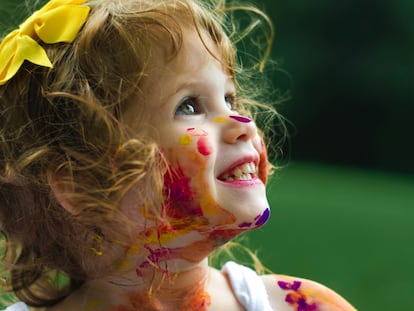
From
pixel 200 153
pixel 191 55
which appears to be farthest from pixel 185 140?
pixel 191 55

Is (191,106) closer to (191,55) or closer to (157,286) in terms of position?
(191,55)

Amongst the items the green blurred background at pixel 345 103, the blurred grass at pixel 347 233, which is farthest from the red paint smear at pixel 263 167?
the green blurred background at pixel 345 103

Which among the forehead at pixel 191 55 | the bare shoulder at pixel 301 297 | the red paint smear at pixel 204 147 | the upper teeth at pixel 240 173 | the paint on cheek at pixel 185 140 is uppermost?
the forehead at pixel 191 55

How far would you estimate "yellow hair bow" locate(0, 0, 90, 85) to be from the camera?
44.4 inches

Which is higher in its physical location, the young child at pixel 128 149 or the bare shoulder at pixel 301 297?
the young child at pixel 128 149

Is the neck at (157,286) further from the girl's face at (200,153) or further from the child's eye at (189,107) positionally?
the child's eye at (189,107)

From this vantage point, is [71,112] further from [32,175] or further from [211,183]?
[211,183]

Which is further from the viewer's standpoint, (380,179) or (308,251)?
(380,179)

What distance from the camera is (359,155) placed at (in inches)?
147

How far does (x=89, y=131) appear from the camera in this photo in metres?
1.09

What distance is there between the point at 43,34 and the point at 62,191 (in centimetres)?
25

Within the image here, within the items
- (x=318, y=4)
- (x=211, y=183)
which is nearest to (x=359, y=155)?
(x=318, y=4)

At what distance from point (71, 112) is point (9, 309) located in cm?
40

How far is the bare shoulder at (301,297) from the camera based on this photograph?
127 cm
